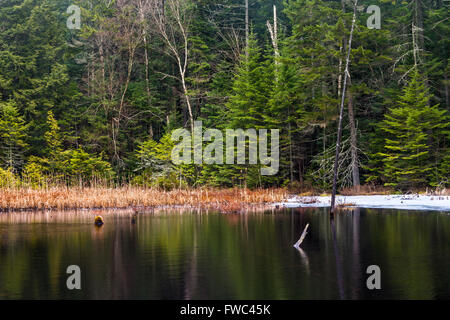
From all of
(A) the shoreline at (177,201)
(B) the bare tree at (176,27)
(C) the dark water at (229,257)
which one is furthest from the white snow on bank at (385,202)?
(B) the bare tree at (176,27)

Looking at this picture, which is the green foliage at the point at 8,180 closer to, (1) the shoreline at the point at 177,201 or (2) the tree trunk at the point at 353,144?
(1) the shoreline at the point at 177,201

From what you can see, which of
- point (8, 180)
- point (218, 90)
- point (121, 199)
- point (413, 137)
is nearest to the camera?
point (121, 199)

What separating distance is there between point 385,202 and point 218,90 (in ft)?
64.5

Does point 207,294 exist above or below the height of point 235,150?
below

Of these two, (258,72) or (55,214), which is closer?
(55,214)

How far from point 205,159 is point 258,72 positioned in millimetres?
7518

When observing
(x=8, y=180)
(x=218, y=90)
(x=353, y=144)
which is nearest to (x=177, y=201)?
(x=8, y=180)

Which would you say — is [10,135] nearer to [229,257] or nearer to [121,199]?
[121,199]

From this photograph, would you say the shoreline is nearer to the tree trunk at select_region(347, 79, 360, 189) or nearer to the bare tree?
the tree trunk at select_region(347, 79, 360, 189)

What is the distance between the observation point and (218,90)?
42438 mm

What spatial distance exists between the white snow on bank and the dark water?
228cm
